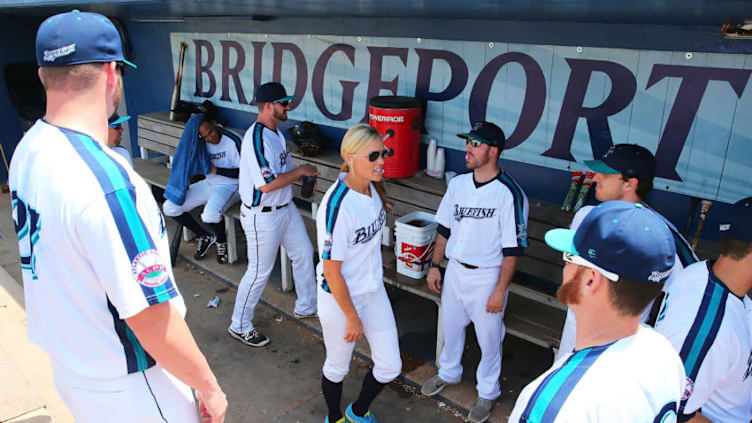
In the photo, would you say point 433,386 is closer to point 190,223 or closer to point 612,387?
point 612,387

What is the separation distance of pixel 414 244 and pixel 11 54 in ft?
25.6

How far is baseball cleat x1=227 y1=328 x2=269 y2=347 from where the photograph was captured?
405cm

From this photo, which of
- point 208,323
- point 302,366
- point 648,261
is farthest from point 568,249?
point 208,323

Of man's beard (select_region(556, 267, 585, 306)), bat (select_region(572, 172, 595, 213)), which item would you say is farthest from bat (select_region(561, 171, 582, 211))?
man's beard (select_region(556, 267, 585, 306))

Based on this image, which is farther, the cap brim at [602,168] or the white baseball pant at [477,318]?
the white baseball pant at [477,318]

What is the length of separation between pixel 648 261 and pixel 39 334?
5.68ft

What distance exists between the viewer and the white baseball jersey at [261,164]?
3.87 metres

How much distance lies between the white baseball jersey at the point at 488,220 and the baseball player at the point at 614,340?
1621 mm

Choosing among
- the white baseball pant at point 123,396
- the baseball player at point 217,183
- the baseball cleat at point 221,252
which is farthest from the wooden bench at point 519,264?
the white baseball pant at point 123,396

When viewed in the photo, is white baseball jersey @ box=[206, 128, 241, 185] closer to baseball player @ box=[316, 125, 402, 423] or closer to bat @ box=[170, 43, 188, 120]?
bat @ box=[170, 43, 188, 120]

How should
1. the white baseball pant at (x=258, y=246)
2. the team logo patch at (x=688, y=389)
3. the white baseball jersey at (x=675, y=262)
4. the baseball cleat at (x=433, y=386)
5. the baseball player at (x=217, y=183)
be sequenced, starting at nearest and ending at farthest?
the team logo patch at (x=688, y=389), the white baseball jersey at (x=675, y=262), the baseball cleat at (x=433, y=386), the white baseball pant at (x=258, y=246), the baseball player at (x=217, y=183)

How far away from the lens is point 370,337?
292cm

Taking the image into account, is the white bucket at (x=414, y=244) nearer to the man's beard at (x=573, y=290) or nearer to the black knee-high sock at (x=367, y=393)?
the black knee-high sock at (x=367, y=393)

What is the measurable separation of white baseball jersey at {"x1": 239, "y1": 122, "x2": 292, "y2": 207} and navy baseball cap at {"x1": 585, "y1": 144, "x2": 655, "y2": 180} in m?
2.30
